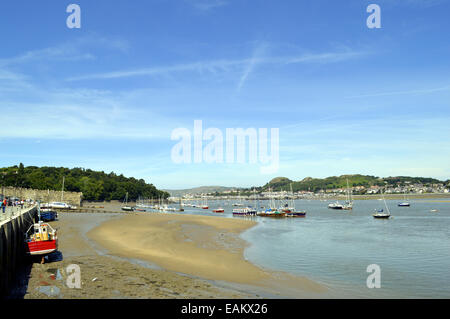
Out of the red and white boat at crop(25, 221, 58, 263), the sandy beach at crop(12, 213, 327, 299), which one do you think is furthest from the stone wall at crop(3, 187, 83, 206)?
the red and white boat at crop(25, 221, 58, 263)

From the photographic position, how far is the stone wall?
391 feet

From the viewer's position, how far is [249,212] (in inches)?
4985

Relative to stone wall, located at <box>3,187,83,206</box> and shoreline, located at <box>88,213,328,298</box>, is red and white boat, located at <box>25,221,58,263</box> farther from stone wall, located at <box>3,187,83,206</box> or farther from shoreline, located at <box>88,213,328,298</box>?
stone wall, located at <box>3,187,83,206</box>

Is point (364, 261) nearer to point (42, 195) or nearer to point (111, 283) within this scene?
point (111, 283)

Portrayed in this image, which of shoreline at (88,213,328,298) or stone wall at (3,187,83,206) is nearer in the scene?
shoreline at (88,213,328,298)

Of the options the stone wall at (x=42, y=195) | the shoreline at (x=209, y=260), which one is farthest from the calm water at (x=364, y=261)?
the stone wall at (x=42, y=195)

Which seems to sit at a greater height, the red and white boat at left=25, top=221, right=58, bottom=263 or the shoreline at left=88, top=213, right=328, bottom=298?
the red and white boat at left=25, top=221, right=58, bottom=263

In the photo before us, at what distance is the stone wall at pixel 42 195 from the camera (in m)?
119

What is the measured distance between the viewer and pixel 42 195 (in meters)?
136

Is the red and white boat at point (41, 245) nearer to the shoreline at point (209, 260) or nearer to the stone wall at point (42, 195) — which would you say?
the shoreline at point (209, 260)
